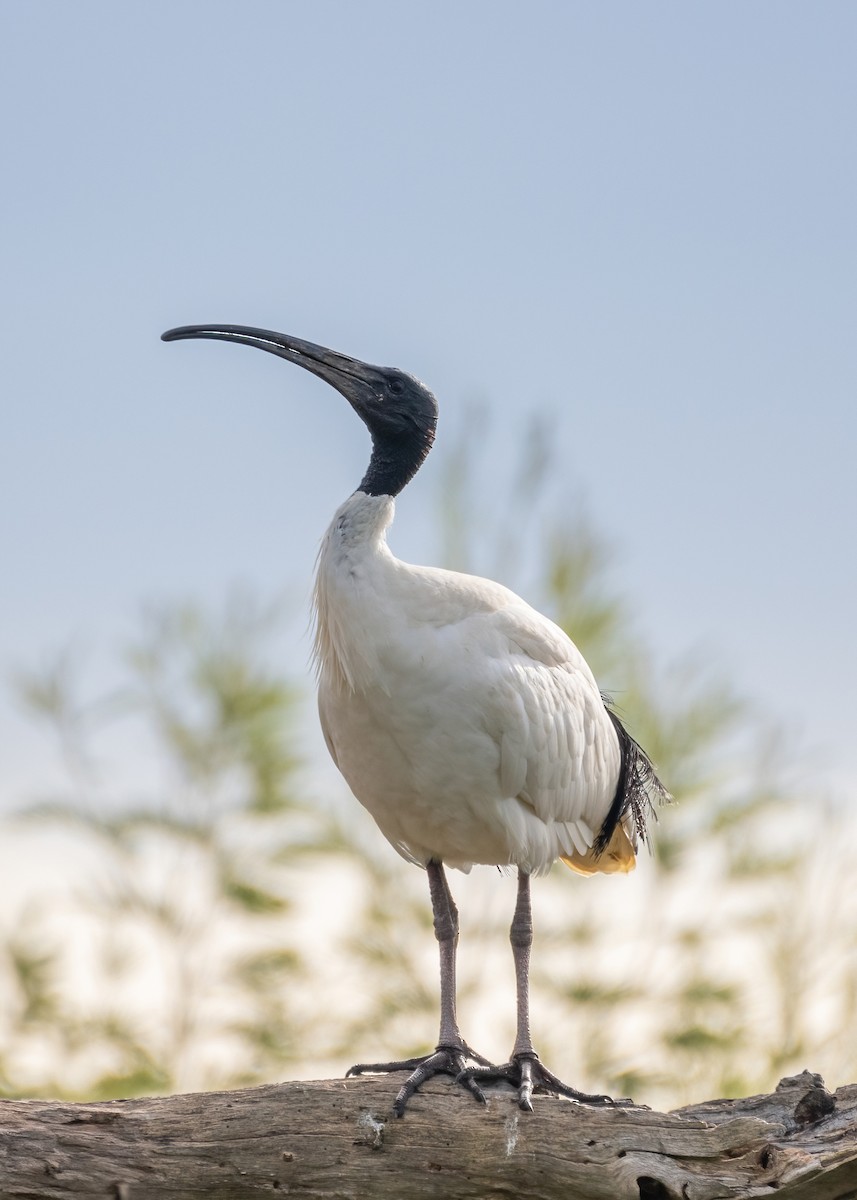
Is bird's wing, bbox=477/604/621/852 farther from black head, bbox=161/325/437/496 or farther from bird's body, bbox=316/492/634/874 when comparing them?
black head, bbox=161/325/437/496

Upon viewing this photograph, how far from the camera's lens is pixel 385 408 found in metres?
5.67

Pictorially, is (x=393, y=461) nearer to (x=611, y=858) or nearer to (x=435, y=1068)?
(x=611, y=858)

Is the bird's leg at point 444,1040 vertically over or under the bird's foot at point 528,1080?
over

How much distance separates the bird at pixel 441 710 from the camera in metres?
Result: 5.21

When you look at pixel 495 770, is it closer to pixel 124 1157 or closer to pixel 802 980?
pixel 124 1157

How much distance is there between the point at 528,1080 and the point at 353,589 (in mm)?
1912

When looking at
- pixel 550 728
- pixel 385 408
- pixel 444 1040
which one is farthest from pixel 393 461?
pixel 444 1040

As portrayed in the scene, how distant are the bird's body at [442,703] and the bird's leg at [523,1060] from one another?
195mm

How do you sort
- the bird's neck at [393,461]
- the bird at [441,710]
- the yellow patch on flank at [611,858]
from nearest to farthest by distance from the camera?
the bird at [441,710]
the bird's neck at [393,461]
the yellow patch on flank at [611,858]

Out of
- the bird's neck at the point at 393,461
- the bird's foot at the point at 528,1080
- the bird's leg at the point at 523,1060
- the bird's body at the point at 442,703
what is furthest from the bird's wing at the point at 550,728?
the bird's foot at the point at 528,1080

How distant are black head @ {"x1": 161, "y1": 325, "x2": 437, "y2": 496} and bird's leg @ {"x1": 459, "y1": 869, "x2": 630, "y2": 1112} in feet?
5.45

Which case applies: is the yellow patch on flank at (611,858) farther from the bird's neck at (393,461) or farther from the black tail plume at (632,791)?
the bird's neck at (393,461)

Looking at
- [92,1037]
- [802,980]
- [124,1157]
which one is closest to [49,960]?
[92,1037]

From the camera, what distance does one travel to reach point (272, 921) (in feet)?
40.6
